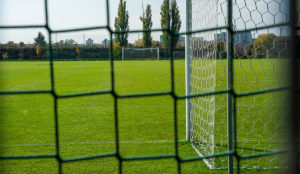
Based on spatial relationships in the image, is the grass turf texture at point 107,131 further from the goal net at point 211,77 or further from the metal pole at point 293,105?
the metal pole at point 293,105

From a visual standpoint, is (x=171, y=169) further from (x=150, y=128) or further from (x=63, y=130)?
(x=63, y=130)

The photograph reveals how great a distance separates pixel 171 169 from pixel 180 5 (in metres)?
1.31

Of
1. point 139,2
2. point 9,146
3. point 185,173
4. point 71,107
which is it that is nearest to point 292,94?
point 139,2

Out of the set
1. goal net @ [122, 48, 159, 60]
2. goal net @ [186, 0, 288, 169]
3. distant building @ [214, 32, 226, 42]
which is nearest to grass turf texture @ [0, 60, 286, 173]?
goal net @ [186, 0, 288, 169]

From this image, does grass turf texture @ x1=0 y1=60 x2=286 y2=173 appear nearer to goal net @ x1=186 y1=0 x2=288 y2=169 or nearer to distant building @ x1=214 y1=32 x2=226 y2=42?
goal net @ x1=186 y1=0 x2=288 y2=169

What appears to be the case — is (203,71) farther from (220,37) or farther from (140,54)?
(140,54)

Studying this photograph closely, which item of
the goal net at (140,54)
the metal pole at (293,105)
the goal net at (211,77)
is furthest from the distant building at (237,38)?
the goal net at (140,54)

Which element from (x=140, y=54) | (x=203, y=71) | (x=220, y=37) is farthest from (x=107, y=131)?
(x=140, y=54)

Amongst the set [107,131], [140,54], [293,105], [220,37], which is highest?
[140,54]

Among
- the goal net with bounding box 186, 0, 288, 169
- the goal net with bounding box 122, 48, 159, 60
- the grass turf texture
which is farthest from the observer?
the goal net with bounding box 122, 48, 159, 60

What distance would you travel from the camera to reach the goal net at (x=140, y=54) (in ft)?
58.9

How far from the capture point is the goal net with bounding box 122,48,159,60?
1794 cm

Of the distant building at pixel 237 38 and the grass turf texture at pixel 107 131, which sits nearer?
the distant building at pixel 237 38

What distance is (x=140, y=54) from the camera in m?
18.3
